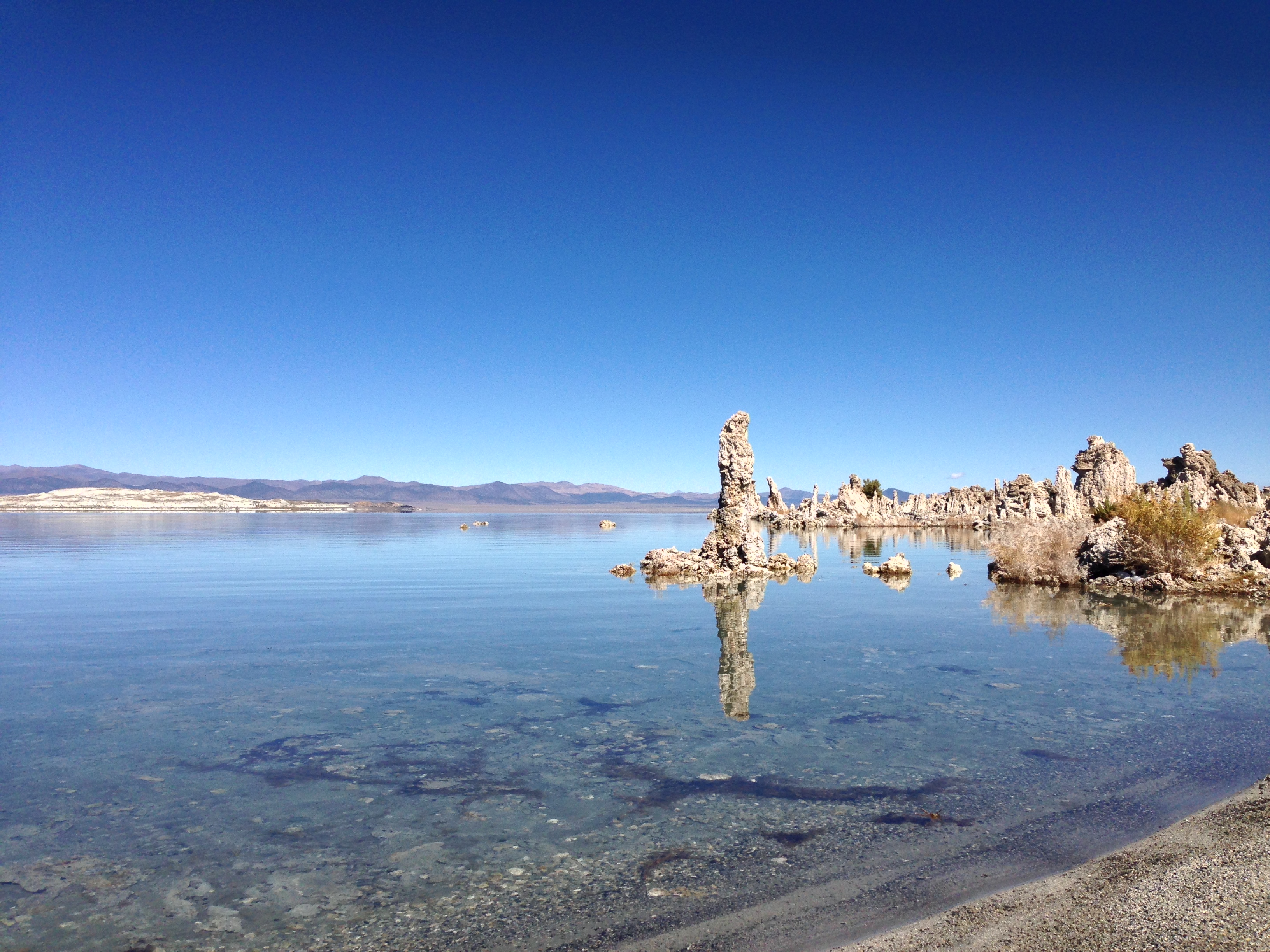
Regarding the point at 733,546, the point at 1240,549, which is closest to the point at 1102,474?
the point at 1240,549

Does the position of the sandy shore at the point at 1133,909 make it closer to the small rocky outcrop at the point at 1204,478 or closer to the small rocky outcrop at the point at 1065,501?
the small rocky outcrop at the point at 1065,501

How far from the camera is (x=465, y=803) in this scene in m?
7.20

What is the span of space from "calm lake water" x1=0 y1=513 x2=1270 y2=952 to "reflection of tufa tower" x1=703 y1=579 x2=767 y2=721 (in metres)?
0.12

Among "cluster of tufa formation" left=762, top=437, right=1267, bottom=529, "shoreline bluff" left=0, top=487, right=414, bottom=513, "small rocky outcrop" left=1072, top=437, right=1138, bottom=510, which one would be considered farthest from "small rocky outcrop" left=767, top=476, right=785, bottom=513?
"shoreline bluff" left=0, top=487, right=414, bottom=513

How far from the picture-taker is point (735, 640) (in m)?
15.9

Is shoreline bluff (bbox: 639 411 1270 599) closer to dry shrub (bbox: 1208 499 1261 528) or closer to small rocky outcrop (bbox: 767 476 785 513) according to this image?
dry shrub (bbox: 1208 499 1261 528)

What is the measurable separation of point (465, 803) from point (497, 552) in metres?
35.4

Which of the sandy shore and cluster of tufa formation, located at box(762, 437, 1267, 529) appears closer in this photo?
the sandy shore

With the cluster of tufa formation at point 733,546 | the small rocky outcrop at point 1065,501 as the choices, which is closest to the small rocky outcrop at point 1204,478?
the small rocky outcrop at point 1065,501

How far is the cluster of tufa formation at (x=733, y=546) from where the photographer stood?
29.7 m

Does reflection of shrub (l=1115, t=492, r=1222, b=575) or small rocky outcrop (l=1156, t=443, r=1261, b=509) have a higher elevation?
small rocky outcrop (l=1156, t=443, r=1261, b=509)

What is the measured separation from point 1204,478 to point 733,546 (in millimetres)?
43526

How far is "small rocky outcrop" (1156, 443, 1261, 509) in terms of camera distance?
5350 cm

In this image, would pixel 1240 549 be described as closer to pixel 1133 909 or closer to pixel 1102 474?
pixel 1133 909
